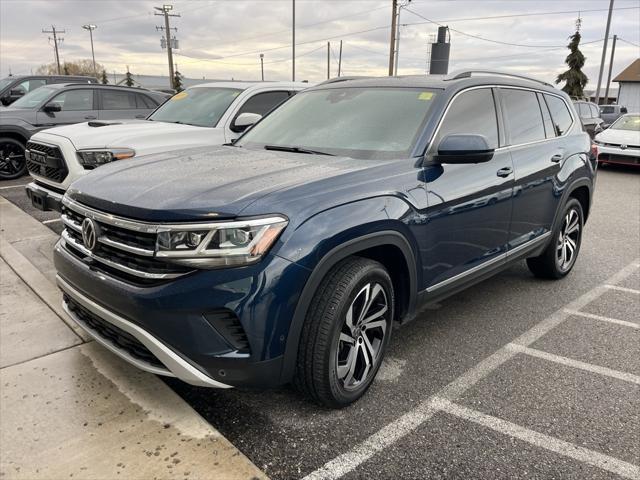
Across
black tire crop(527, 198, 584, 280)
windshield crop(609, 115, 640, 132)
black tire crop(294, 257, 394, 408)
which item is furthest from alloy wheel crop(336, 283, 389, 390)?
windshield crop(609, 115, 640, 132)

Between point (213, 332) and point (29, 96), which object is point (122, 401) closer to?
point (213, 332)

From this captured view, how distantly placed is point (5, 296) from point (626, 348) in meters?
4.80

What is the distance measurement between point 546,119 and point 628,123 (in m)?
11.7

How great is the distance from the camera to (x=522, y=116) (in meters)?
4.45

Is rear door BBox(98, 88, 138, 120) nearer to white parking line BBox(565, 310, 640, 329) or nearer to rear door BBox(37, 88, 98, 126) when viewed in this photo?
rear door BBox(37, 88, 98, 126)

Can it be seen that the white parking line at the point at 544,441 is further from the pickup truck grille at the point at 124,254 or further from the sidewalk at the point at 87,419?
the pickup truck grille at the point at 124,254

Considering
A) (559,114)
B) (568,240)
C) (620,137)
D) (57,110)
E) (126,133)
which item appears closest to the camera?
(559,114)

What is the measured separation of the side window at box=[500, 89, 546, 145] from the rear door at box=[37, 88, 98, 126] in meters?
8.53

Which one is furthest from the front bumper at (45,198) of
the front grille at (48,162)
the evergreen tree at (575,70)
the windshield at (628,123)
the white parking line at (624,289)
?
the evergreen tree at (575,70)

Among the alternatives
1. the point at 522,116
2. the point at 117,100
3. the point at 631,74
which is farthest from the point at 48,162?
the point at 631,74

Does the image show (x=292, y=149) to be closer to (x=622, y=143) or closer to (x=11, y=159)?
(x=11, y=159)

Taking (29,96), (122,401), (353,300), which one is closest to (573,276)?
(353,300)

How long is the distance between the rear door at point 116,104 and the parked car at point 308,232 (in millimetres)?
7273

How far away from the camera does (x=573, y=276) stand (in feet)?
18.0
